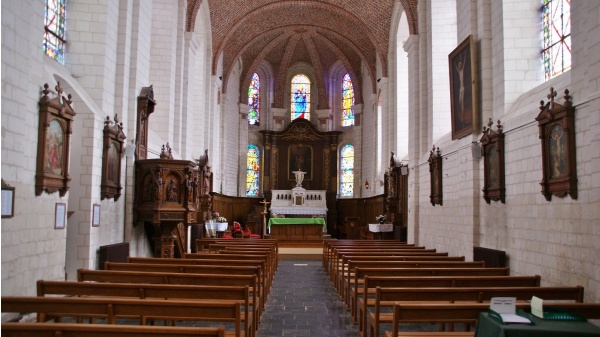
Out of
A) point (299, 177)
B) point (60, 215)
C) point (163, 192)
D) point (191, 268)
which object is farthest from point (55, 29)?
point (299, 177)

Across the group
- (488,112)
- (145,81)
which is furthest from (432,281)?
(145,81)

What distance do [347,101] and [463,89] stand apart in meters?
19.3

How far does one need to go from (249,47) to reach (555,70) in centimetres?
2062

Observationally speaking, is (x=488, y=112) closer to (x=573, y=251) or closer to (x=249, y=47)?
(x=573, y=251)

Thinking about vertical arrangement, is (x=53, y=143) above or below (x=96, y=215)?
above

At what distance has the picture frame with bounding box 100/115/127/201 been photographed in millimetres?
10273

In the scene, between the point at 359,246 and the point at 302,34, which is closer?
the point at 359,246

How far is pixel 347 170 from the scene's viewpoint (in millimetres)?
30391

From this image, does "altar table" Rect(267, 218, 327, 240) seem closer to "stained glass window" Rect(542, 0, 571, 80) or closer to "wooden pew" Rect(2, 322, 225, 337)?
"stained glass window" Rect(542, 0, 571, 80)

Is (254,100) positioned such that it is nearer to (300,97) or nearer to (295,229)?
(300,97)

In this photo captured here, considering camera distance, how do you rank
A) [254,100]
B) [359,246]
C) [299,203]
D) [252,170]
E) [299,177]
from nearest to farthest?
1. [359,246]
2. [299,203]
3. [299,177]
4. [252,170]
5. [254,100]

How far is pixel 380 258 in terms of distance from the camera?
9.88 meters

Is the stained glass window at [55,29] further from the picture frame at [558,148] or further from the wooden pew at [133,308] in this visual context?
the picture frame at [558,148]

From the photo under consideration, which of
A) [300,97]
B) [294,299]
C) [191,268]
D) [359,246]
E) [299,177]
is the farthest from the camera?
[300,97]
